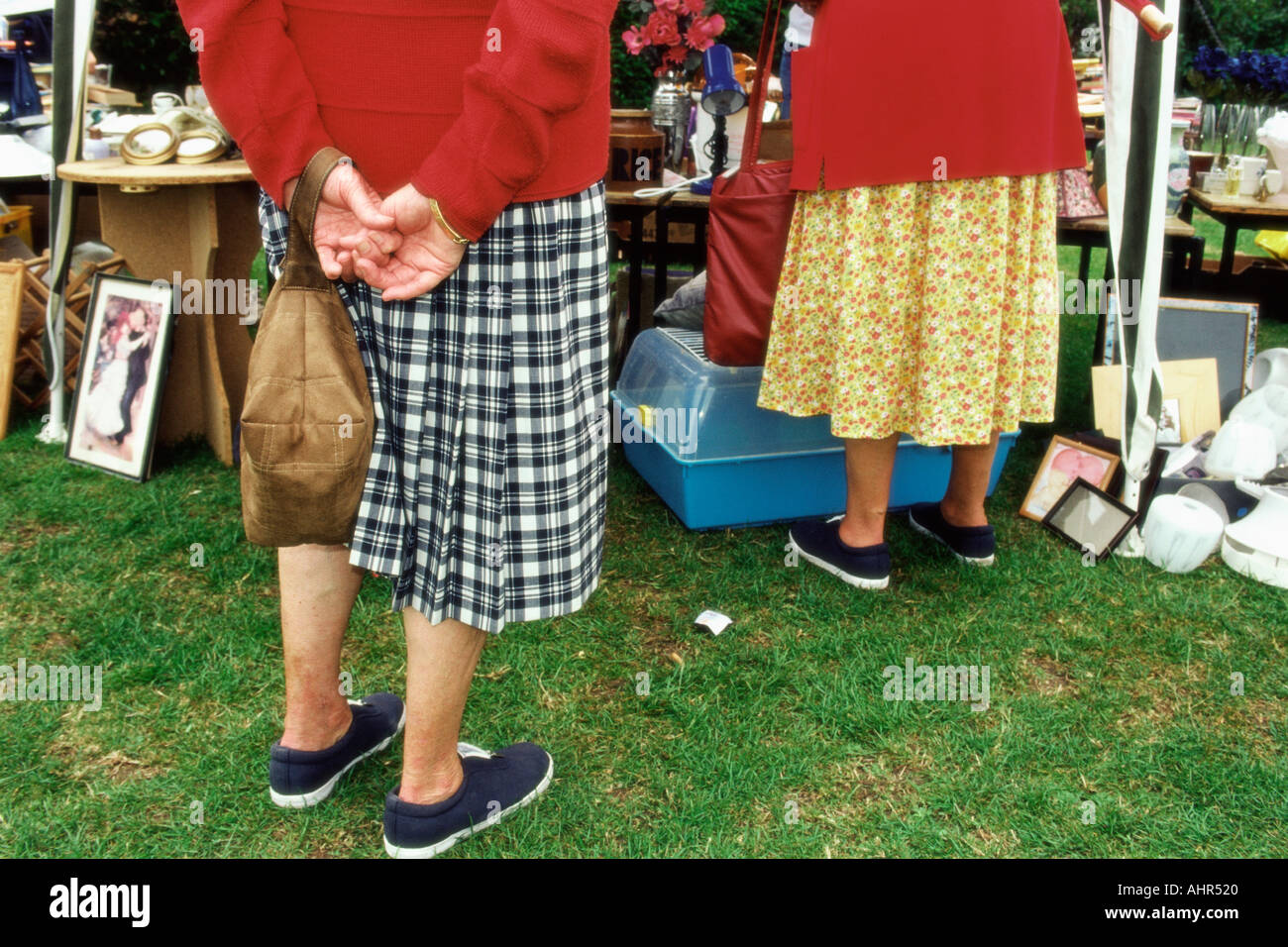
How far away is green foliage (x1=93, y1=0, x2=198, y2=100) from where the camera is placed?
314 inches

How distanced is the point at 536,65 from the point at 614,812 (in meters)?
1.23

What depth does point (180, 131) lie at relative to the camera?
318cm

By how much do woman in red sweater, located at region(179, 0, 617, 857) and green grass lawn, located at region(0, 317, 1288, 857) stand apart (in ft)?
1.27

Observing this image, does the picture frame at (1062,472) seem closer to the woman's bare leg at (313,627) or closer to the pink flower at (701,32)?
the pink flower at (701,32)

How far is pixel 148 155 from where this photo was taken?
3072 millimetres

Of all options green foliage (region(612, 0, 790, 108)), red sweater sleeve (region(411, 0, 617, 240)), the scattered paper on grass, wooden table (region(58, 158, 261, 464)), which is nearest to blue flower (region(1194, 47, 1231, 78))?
the scattered paper on grass

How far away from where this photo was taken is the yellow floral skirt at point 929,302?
2.23 metres

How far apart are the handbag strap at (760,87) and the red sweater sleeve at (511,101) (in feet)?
3.98

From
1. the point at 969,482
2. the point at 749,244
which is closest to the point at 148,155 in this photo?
the point at 749,244

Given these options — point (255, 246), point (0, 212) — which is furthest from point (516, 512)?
point (0, 212)

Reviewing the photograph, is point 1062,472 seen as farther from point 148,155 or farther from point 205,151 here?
point 148,155

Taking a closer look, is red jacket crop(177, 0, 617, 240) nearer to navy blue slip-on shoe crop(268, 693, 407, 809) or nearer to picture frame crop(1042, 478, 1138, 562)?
navy blue slip-on shoe crop(268, 693, 407, 809)

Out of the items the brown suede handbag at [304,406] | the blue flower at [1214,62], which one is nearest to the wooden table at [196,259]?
the brown suede handbag at [304,406]

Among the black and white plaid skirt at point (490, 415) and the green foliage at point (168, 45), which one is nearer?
the black and white plaid skirt at point (490, 415)
